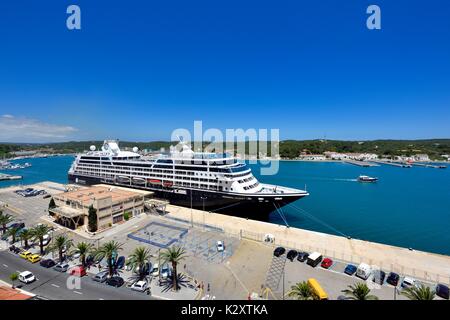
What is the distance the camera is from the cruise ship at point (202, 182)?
36.4 meters

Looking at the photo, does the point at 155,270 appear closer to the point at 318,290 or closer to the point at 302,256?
the point at 318,290

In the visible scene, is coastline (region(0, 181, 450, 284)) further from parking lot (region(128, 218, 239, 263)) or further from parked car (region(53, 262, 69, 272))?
parked car (region(53, 262, 69, 272))

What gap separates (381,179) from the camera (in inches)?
3290

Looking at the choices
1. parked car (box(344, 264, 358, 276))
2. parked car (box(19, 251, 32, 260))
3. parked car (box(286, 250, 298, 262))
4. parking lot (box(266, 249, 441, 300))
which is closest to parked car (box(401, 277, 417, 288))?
parking lot (box(266, 249, 441, 300))

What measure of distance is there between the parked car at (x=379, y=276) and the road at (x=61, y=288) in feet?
60.1

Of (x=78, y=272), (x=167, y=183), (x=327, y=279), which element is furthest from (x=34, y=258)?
(x=327, y=279)

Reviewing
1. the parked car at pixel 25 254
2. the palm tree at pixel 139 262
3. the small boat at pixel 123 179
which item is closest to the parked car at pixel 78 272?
the palm tree at pixel 139 262

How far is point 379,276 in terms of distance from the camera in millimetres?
20484

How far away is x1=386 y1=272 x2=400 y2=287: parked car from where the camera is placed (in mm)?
19337

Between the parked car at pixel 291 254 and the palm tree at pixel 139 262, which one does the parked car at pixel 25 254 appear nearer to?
the palm tree at pixel 139 262

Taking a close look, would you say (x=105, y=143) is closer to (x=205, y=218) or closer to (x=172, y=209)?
(x=172, y=209)

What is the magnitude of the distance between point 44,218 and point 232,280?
3158 cm

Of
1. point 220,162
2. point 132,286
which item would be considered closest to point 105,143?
point 220,162
